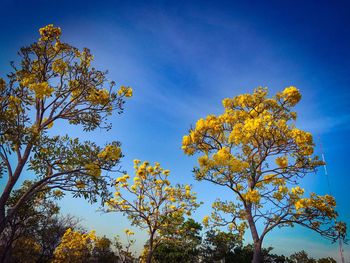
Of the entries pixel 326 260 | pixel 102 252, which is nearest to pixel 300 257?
pixel 326 260

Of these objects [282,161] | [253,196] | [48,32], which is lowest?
[253,196]

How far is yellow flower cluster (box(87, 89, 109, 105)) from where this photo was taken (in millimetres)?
9787

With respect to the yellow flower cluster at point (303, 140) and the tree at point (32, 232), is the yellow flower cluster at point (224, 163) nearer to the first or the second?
the yellow flower cluster at point (303, 140)

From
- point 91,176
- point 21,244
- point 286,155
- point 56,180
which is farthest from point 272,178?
point 21,244

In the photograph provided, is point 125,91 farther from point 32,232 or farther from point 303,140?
point 32,232

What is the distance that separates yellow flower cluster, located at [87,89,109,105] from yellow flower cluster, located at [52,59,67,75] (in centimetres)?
122

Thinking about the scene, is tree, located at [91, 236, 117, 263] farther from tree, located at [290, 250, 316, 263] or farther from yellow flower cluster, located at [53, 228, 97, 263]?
tree, located at [290, 250, 316, 263]

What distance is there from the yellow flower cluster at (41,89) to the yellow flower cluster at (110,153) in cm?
259

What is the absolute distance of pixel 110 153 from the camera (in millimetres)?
8086

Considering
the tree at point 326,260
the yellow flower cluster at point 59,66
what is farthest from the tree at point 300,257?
the yellow flower cluster at point 59,66

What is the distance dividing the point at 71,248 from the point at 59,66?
18917 millimetres

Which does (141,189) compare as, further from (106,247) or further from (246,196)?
(106,247)

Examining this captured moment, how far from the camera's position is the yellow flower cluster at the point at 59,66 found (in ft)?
30.5

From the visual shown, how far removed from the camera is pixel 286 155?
1099 centimetres
